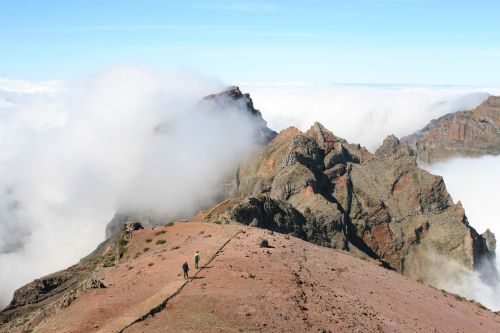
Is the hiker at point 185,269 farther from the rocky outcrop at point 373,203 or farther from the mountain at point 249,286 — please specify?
the rocky outcrop at point 373,203

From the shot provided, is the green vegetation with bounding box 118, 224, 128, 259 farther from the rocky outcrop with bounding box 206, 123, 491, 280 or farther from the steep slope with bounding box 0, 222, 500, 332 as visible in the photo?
the rocky outcrop with bounding box 206, 123, 491, 280

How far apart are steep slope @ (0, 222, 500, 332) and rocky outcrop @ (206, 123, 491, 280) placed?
183 feet

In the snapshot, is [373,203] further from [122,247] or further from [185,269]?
[185,269]

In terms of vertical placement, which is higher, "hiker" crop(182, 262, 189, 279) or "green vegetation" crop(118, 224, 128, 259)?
"green vegetation" crop(118, 224, 128, 259)

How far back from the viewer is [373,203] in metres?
146

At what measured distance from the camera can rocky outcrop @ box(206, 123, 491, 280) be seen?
131875mm

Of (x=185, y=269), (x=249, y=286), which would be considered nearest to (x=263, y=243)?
(x=249, y=286)

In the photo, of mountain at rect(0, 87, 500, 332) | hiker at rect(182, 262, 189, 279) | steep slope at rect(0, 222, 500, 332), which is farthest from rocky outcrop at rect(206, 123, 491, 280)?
hiker at rect(182, 262, 189, 279)

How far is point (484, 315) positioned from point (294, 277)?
32744 mm

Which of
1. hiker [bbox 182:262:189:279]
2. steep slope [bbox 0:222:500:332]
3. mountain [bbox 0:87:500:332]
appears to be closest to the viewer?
steep slope [bbox 0:222:500:332]

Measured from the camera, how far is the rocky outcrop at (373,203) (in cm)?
13188

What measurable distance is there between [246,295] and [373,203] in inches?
4359

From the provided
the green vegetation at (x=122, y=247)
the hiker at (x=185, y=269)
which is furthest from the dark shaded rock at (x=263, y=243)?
the green vegetation at (x=122, y=247)

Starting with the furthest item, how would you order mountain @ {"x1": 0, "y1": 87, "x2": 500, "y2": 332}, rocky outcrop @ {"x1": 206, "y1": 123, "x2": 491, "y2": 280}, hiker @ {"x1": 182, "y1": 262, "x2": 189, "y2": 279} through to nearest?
rocky outcrop @ {"x1": 206, "y1": 123, "x2": 491, "y2": 280}, hiker @ {"x1": 182, "y1": 262, "x2": 189, "y2": 279}, mountain @ {"x1": 0, "y1": 87, "x2": 500, "y2": 332}
